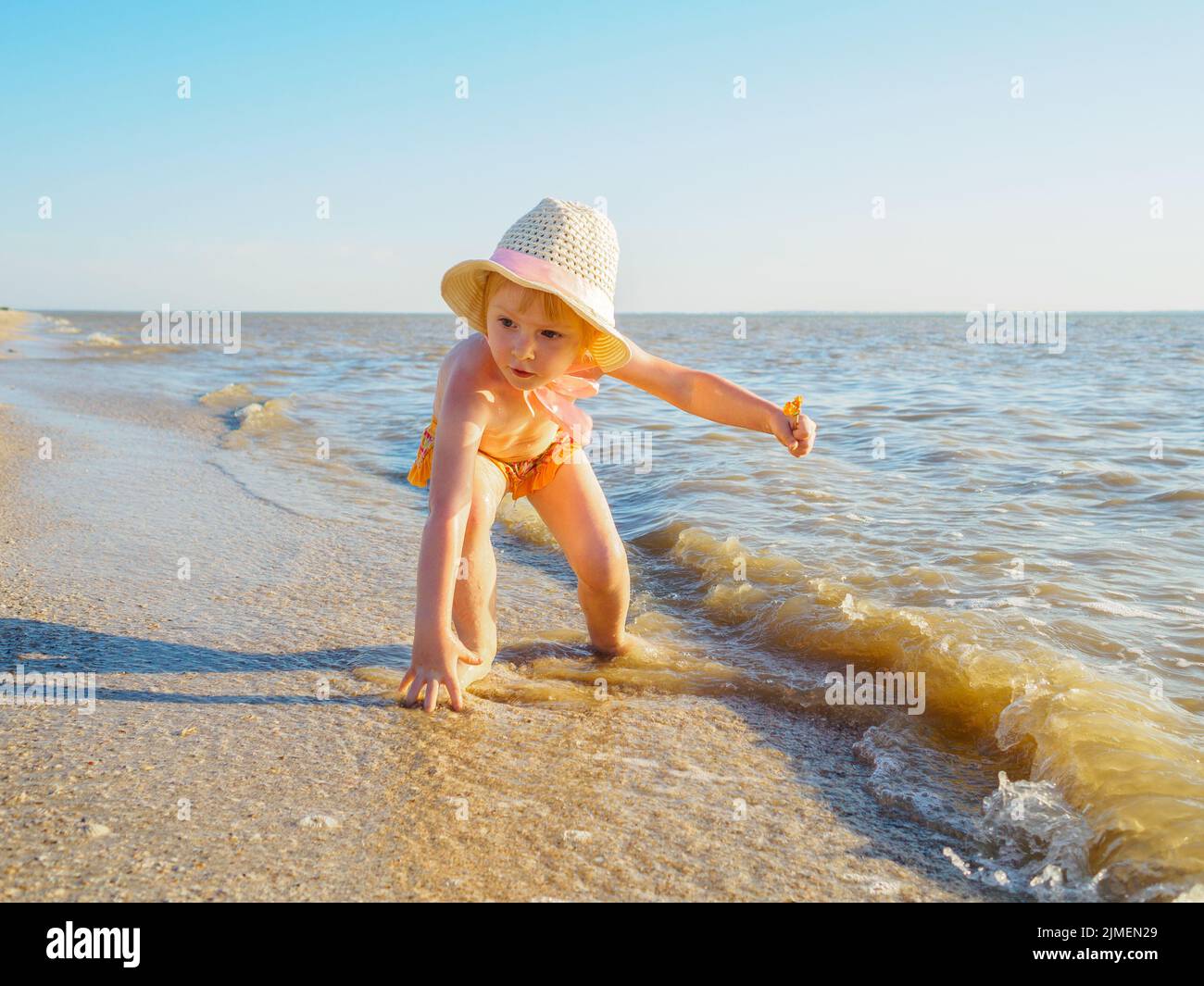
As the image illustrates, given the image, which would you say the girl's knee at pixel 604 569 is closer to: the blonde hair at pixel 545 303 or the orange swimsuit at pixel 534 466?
the orange swimsuit at pixel 534 466

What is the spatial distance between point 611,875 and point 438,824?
15.3 inches

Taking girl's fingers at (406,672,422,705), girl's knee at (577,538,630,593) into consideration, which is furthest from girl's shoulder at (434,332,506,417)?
girl's fingers at (406,672,422,705)

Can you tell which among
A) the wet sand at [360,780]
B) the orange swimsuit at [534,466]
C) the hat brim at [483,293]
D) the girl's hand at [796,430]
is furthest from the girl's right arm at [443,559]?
the girl's hand at [796,430]

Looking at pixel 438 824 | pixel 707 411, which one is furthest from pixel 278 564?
pixel 438 824

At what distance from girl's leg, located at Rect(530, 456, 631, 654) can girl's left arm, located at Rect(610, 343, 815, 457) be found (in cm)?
35

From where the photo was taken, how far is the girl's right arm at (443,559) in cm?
255

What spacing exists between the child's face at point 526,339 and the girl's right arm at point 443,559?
0.64 ft

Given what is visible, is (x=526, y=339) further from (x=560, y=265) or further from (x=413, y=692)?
(x=413, y=692)

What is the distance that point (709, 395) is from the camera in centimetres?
310
